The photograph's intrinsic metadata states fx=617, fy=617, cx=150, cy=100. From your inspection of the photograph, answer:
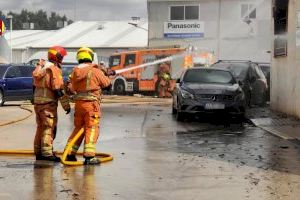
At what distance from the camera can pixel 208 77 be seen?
54.1ft

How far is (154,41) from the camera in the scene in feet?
134

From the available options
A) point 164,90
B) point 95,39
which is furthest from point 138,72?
point 95,39

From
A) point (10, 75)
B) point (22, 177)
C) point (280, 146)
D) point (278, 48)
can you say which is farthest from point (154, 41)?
point (22, 177)

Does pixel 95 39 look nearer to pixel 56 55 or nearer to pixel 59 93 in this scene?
pixel 56 55

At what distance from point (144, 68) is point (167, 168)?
21677mm

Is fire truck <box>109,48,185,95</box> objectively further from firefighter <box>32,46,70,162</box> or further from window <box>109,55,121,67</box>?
firefighter <box>32,46,70,162</box>

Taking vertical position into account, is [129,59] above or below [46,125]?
above

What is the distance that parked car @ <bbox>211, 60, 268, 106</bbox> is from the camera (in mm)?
19370

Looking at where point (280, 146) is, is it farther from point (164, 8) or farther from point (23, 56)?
point (23, 56)

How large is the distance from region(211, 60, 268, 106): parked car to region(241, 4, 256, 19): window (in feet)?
60.2

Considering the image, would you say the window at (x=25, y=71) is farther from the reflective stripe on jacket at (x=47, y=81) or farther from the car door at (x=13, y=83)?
the reflective stripe on jacket at (x=47, y=81)

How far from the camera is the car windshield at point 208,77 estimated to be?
16297mm

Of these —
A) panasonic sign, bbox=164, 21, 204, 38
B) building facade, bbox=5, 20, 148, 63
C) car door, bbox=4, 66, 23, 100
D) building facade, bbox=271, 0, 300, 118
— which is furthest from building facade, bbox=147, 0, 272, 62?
building facade, bbox=271, 0, 300, 118

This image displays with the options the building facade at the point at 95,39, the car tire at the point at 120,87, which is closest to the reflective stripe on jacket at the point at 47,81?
the car tire at the point at 120,87
